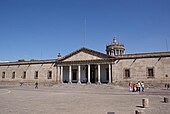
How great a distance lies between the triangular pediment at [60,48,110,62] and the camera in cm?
3504

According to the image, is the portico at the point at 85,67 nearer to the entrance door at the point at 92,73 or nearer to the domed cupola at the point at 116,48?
the entrance door at the point at 92,73

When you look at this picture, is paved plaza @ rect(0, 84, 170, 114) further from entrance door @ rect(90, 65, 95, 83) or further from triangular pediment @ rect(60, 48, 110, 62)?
entrance door @ rect(90, 65, 95, 83)

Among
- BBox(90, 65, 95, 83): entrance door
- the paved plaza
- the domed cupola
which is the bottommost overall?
the paved plaza

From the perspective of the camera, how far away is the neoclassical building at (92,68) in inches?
1192

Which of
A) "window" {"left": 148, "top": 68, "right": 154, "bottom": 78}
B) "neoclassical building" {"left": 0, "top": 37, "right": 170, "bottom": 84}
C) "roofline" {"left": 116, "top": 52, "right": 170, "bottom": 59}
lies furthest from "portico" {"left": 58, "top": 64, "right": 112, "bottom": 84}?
"window" {"left": 148, "top": 68, "right": 154, "bottom": 78}

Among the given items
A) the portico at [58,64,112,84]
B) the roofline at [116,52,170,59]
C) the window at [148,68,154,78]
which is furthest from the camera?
the portico at [58,64,112,84]

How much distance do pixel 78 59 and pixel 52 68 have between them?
7.40 metres

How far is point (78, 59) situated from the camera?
36938 mm

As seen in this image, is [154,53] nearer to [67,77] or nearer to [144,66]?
[144,66]

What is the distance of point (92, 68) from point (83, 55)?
400cm

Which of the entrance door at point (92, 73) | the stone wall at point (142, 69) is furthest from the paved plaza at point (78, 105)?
the entrance door at point (92, 73)

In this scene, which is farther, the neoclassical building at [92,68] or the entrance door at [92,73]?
the entrance door at [92,73]

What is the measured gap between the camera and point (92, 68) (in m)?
38.5

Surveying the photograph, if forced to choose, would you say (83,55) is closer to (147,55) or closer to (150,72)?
(147,55)
